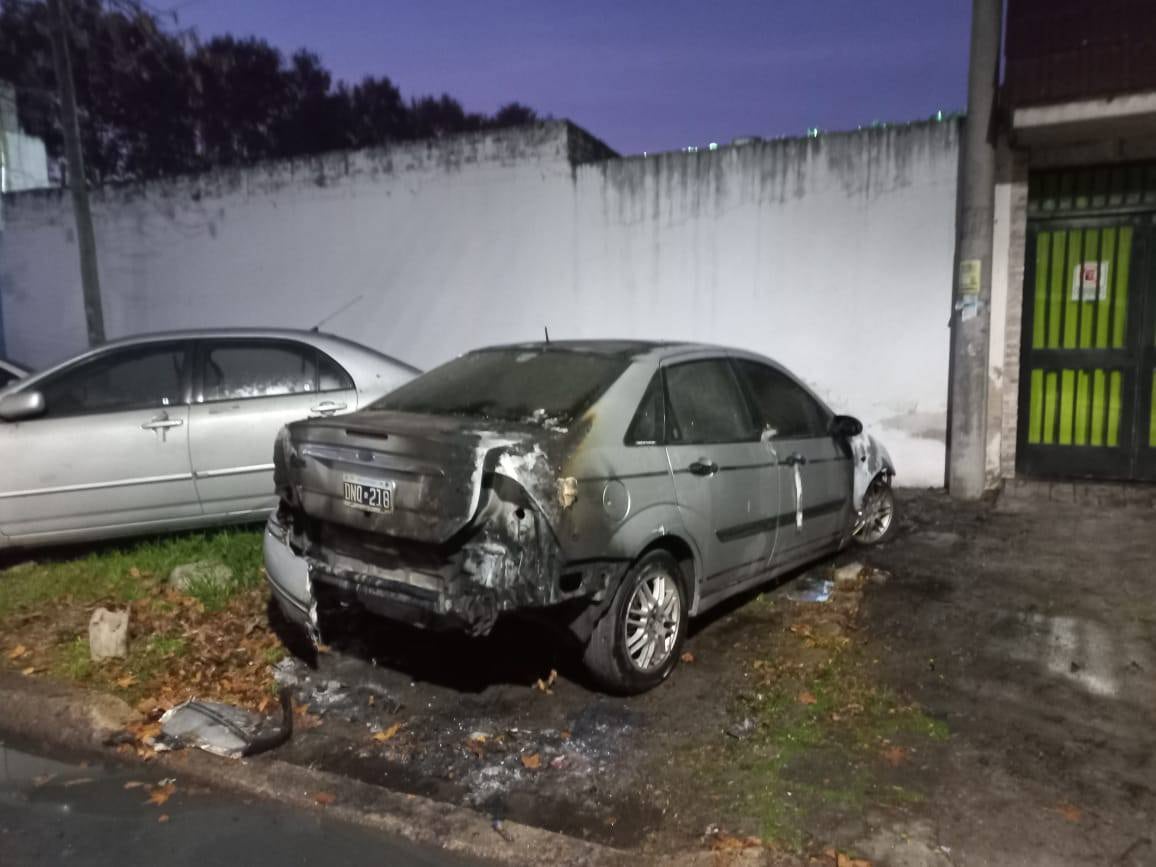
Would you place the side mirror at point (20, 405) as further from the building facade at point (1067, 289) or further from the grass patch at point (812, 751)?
the building facade at point (1067, 289)

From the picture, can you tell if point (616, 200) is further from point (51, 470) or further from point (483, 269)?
point (51, 470)

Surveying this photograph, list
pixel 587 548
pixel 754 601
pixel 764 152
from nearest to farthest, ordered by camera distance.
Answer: pixel 587 548 < pixel 754 601 < pixel 764 152

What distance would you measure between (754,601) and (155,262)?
8984 mm

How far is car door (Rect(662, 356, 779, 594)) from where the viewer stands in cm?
429

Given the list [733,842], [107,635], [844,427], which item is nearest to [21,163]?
[107,635]

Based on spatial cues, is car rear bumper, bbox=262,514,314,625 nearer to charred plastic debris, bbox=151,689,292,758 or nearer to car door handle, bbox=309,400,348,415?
charred plastic debris, bbox=151,689,292,758

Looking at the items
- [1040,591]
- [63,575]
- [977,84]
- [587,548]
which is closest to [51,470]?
[63,575]

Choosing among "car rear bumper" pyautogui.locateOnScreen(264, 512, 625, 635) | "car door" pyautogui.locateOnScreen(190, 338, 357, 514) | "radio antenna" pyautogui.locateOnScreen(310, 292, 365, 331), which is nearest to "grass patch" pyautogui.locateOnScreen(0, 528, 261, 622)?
"car door" pyautogui.locateOnScreen(190, 338, 357, 514)

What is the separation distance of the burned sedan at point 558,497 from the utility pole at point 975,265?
9.17 ft

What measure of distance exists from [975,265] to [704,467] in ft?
13.1

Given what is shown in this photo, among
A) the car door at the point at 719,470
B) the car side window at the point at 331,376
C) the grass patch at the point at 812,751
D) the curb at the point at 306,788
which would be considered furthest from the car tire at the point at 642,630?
the car side window at the point at 331,376

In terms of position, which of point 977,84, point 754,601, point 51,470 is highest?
point 977,84

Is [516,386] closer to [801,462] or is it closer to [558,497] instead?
[558,497]

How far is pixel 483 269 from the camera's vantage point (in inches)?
374
